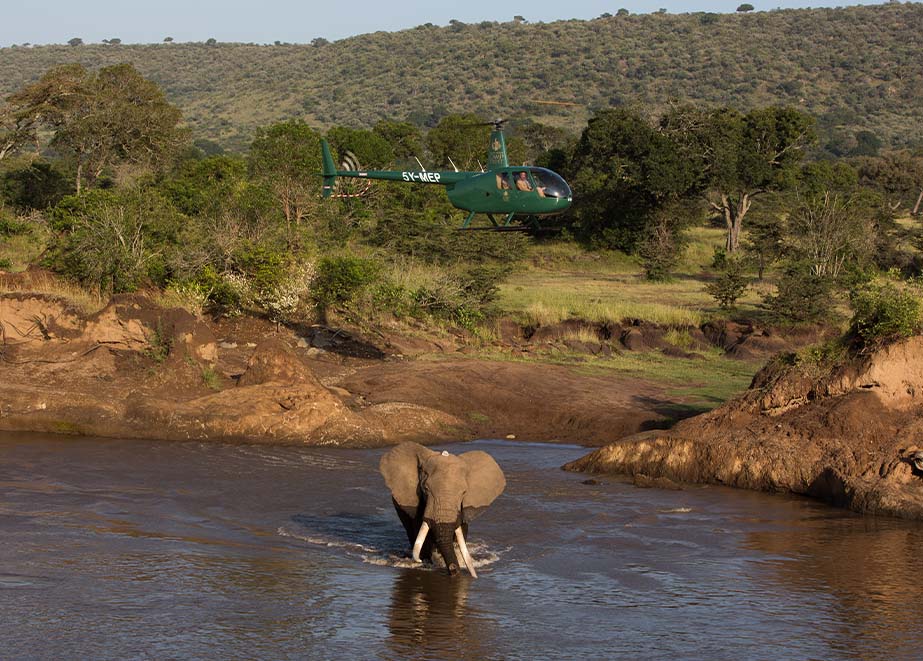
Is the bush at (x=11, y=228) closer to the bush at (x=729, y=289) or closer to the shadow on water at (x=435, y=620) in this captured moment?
the bush at (x=729, y=289)

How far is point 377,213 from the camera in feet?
135

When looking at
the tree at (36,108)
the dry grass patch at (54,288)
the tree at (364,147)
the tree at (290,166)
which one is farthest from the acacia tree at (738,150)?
the dry grass patch at (54,288)

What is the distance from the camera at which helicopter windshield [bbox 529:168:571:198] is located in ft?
74.1

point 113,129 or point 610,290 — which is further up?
point 113,129

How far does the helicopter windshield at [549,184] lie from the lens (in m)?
22.6

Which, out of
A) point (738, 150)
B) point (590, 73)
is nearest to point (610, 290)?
point (738, 150)

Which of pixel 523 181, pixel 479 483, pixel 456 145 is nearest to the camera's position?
pixel 479 483

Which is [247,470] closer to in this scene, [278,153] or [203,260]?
[203,260]

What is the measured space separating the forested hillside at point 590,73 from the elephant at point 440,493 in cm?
8170

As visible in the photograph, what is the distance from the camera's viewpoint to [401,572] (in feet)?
42.9

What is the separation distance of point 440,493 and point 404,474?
74cm

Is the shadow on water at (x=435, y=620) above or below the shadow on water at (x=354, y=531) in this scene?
above

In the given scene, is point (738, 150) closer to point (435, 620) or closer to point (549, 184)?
point (549, 184)

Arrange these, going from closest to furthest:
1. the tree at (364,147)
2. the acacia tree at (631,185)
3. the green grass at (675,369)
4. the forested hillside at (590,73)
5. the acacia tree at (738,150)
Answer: the green grass at (675,369) → the acacia tree at (631,185) → the acacia tree at (738,150) → the tree at (364,147) → the forested hillside at (590,73)
